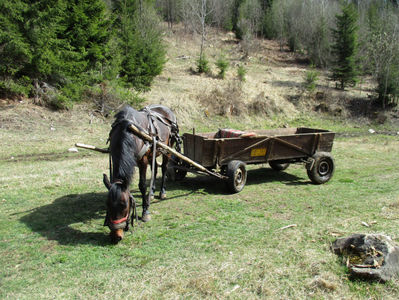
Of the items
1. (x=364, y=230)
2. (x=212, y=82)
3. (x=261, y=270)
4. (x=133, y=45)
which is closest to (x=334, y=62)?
(x=212, y=82)

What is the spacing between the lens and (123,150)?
14.7 ft

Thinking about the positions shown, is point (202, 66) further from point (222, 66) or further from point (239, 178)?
point (239, 178)

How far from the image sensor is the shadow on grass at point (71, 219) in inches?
182

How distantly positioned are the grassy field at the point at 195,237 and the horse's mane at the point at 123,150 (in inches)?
41.1

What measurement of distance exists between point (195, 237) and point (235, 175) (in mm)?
2394

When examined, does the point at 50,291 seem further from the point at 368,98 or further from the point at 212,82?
the point at 368,98

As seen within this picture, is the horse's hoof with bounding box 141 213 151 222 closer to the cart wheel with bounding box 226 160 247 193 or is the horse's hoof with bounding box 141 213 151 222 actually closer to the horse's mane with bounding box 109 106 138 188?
the horse's mane with bounding box 109 106 138 188

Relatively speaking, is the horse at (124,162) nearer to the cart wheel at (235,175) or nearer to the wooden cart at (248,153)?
the wooden cart at (248,153)

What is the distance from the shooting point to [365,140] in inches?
628

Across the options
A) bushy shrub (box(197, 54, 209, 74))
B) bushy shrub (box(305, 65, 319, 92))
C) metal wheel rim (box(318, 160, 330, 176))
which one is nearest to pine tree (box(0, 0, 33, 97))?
metal wheel rim (box(318, 160, 330, 176))

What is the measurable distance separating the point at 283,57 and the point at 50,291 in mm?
41405

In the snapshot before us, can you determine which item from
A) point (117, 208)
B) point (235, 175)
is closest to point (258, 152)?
point (235, 175)

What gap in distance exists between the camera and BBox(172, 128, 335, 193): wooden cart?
6723 mm

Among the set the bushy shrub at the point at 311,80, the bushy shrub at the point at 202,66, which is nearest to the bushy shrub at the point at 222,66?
the bushy shrub at the point at 202,66
